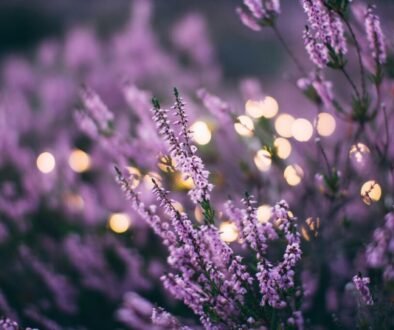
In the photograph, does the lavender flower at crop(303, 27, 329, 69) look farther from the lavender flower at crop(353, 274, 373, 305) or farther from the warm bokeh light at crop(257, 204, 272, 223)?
the warm bokeh light at crop(257, 204, 272, 223)

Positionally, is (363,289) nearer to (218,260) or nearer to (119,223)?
(218,260)

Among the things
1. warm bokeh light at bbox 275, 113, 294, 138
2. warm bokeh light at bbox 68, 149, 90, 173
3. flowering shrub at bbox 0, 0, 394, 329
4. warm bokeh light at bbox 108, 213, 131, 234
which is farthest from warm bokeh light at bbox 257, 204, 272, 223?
warm bokeh light at bbox 68, 149, 90, 173

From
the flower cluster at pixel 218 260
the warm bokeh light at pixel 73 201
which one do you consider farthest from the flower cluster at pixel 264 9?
the warm bokeh light at pixel 73 201

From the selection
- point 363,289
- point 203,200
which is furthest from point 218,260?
point 363,289

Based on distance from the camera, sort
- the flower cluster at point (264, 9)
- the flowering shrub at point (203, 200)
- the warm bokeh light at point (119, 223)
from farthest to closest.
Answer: the warm bokeh light at point (119, 223) → the flower cluster at point (264, 9) → the flowering shrub at point (203, 200)

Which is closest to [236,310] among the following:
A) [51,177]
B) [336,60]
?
[336,60]

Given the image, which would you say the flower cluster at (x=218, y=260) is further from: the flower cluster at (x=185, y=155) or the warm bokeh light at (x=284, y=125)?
the warm bokeh light at (x=284, y=125)
